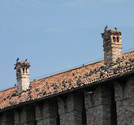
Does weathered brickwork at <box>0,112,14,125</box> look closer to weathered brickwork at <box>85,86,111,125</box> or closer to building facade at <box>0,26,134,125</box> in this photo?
building facade at <box>0,26,134,125</box>

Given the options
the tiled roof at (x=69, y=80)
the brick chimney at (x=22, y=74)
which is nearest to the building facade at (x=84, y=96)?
the tiled roof at (x=69, y=80)

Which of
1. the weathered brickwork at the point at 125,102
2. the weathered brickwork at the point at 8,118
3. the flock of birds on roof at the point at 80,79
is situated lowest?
the weathered brickwork at the point at 125,102

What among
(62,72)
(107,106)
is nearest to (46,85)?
(62,72)

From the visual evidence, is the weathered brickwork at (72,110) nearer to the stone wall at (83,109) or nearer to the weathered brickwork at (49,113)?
the stone wall at (83,109)

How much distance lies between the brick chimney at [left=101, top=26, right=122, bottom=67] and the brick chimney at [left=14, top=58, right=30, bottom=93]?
34.3 feet

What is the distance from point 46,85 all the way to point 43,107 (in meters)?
3.68

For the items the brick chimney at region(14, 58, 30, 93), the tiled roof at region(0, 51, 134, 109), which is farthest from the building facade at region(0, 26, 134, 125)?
the brick chimney at region(14, 58, 30, 93)

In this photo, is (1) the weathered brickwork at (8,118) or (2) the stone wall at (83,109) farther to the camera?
(1) the weathered brickwork at (8,118)

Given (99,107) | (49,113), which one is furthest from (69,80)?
(99,107)

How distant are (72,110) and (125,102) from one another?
5.64 meters

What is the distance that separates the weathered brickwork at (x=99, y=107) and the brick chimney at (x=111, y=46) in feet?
14.0

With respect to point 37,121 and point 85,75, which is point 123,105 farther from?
point 37,121

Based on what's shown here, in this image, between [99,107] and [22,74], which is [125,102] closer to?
[99,107]

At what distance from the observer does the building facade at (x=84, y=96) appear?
40.7 metres
